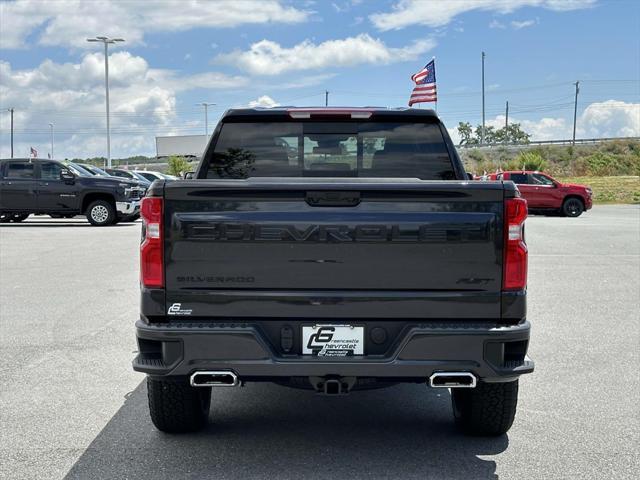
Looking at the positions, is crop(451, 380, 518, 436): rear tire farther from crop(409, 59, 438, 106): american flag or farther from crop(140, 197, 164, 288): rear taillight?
crop(409, 59, 438, 106): american flag

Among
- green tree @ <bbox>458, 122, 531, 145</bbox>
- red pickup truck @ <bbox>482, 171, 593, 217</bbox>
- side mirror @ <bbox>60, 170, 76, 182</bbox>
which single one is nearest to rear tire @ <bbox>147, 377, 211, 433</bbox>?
side mirror @ <bbox>60, 170, 76, 182</bbox>

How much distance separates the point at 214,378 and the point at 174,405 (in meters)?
0.67

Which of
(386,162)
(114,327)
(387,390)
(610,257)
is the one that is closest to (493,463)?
(387,390)

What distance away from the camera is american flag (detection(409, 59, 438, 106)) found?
2820 cm

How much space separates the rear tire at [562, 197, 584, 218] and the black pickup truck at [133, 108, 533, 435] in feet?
88.4

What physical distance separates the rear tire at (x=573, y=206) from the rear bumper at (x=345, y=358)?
27.0 metres

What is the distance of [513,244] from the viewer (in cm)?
388

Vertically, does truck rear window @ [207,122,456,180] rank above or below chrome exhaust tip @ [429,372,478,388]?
above

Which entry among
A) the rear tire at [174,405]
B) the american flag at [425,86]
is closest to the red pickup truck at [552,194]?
the american flag at [425,86]

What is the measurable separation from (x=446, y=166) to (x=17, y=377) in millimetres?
3618

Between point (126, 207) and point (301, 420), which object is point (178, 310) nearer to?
point (301, 420)

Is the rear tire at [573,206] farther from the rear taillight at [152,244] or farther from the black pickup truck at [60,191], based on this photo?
the rear taillight at [152,244]

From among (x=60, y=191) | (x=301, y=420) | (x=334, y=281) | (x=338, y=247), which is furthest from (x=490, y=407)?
(x=60, y=191)

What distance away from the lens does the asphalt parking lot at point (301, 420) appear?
4.12 m
